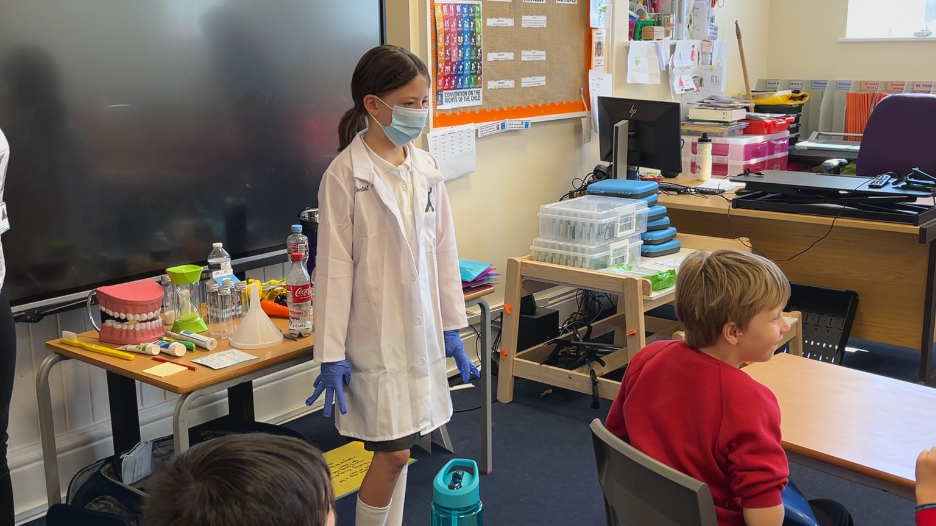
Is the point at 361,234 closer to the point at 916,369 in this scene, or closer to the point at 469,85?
the point at 469,85

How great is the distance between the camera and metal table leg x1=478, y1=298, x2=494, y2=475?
262 cm

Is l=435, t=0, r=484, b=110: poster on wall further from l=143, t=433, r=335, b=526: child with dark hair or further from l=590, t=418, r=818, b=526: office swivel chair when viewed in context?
l=143, t=433, r=335, b=526: child with dark hair

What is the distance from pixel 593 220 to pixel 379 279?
1.23 meters

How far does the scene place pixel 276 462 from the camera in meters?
0.89

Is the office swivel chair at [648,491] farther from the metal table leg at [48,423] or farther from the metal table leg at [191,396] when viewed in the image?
the metal table leg at [48,423]

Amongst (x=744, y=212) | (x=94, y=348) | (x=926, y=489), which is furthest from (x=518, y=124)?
(x=926, y=489)

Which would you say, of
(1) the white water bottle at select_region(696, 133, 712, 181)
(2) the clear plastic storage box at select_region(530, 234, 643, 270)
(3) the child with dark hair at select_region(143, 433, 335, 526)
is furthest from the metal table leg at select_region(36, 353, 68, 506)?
(1) the white water bottle at select_region(696, 133, 712, 181)

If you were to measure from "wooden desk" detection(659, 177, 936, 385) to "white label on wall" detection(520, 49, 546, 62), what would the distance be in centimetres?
81

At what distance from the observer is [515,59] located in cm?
362

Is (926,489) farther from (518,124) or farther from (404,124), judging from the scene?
(518,124)

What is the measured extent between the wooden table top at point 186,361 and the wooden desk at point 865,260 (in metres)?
2.15

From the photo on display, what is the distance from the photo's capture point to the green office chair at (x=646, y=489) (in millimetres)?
1273

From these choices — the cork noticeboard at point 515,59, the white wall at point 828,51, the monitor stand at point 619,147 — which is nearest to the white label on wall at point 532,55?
the cork noticeboard at point 515,59

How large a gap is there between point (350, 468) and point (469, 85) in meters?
1.56
